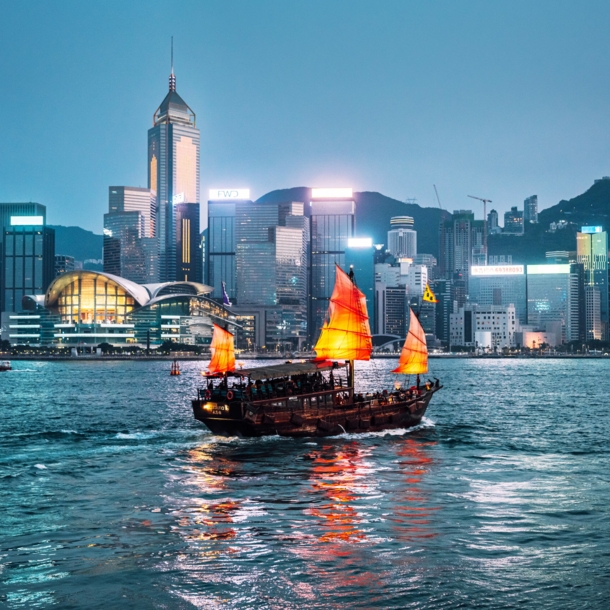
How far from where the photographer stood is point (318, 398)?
188 ft

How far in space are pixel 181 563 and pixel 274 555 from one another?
120 inches

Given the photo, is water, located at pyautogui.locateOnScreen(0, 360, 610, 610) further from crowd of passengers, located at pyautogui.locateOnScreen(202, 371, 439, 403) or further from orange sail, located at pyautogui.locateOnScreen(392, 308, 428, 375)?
orange sail, located at pyautogui.locateOnScreen(392, 308, 428, 375)

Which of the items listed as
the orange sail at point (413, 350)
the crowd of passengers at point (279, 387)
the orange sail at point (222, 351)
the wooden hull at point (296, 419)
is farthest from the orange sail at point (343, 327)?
the orange sail at point (222, 351)

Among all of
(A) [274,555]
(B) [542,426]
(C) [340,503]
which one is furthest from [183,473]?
(B) [542,426]

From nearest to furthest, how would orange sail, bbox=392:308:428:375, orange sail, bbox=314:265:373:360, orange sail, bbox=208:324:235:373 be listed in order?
1. orange sail, bbox=314:265:373:360
2. orange sail, bbox=392:308:428:375
3. orange sail, bbox=208:324:235:373

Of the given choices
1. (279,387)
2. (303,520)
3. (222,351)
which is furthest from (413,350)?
(303,520)

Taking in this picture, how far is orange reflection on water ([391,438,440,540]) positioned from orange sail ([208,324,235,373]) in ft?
87.3

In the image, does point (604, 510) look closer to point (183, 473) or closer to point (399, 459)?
point (399, 459)

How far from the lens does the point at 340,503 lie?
36.2 m

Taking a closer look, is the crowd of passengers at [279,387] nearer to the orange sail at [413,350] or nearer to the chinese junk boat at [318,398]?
the chinese junk boat at [318,398]

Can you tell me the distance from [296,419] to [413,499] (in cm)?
1886

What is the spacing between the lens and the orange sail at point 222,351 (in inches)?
3019

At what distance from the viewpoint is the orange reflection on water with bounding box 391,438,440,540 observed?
3148cm

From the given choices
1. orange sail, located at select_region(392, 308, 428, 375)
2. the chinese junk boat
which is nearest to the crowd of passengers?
the chinese junk boat
